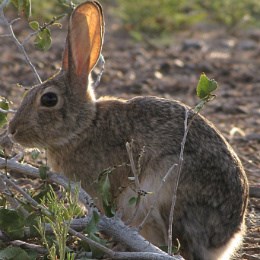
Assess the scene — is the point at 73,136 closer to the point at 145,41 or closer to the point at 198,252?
the point at 198,252

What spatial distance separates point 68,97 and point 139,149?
657 mm

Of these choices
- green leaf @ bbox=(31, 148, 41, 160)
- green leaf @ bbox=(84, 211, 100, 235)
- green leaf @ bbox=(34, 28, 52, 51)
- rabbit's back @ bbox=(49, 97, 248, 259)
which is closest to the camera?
green leaf @ bbox=(84, 211, 100, 235)

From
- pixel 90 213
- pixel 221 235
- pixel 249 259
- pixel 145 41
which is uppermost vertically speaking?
pixel 90 213

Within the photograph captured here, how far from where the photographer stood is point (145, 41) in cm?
1139

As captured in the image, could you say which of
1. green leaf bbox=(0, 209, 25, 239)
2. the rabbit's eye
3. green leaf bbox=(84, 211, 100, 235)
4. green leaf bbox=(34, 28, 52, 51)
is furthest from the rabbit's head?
green leaf bbox=(84, 211, 100, 235)

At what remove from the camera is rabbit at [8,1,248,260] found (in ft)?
16.1

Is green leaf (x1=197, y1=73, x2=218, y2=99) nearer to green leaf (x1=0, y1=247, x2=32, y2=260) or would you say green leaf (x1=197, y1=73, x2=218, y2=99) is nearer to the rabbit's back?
the rabbit's back

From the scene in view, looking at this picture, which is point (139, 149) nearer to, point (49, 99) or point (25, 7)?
point (49, 99)

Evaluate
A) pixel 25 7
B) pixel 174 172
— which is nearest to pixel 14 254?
pixel 174 172

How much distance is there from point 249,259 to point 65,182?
1299mm

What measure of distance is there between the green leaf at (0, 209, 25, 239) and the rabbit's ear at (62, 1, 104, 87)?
121 centimetres

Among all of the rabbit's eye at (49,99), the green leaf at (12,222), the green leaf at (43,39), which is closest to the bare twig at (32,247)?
the green leaf at (12,222)

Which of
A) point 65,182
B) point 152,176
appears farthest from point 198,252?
point 65,182

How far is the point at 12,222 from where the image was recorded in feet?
15.3
